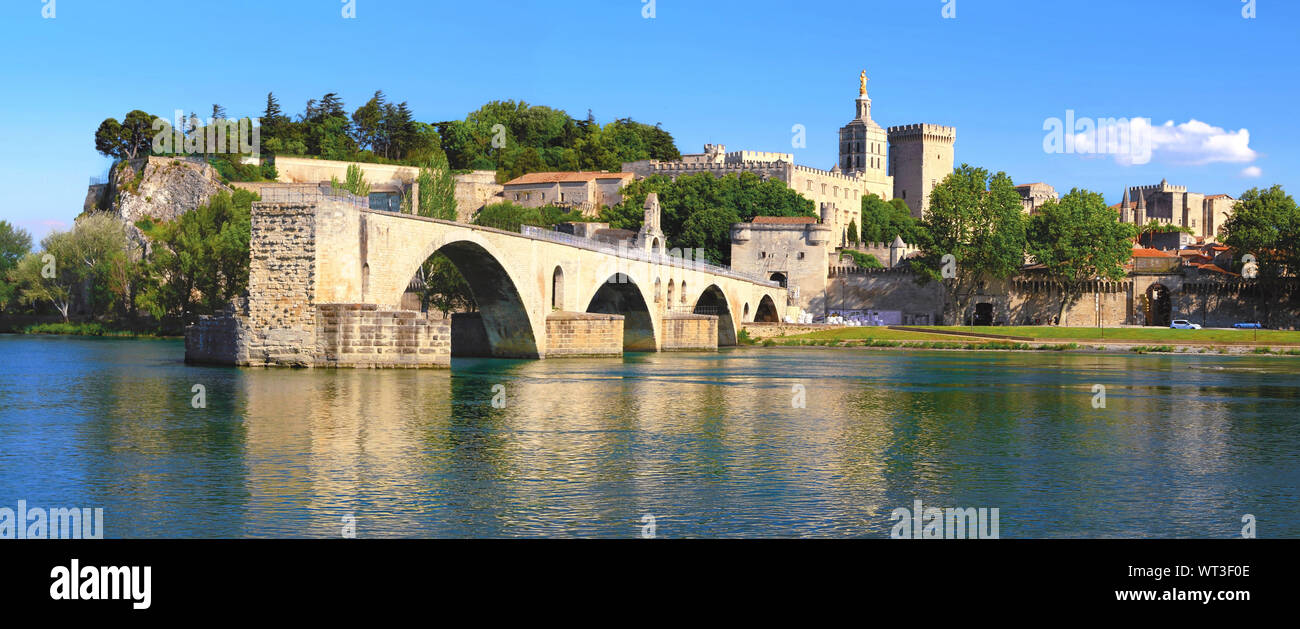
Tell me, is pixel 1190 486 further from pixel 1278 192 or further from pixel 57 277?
pixel 1278 192

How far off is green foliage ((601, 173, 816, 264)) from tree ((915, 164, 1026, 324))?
18.8m

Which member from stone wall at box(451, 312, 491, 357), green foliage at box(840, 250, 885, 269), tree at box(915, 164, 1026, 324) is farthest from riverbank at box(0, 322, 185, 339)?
green foliage at box(840, 250, 885, 269)

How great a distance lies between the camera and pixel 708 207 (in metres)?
110

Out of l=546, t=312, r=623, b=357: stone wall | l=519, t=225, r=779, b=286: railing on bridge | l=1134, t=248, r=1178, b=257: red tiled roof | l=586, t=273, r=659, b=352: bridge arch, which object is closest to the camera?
l=519, t=225, r=779, b=286: railing on bridge

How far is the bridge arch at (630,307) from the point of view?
6575cm

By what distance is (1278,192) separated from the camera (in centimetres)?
9288

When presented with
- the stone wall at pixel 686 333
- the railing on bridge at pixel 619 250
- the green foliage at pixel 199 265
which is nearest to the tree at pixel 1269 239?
the railing on bridge at pixel 619 250

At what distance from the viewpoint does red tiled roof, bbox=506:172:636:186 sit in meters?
118

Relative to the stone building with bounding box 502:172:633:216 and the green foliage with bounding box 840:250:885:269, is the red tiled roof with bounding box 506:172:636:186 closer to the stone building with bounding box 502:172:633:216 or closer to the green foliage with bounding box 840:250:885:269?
the stone building with bounding box 502:172:633:216

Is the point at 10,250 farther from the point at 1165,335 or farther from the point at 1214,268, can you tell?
the point at 1214,268

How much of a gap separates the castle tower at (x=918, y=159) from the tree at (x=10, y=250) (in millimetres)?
99059

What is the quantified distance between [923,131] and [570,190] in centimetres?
5480

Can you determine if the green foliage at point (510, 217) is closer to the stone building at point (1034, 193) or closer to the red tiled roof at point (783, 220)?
the red tiled roof at point (783, 220)
